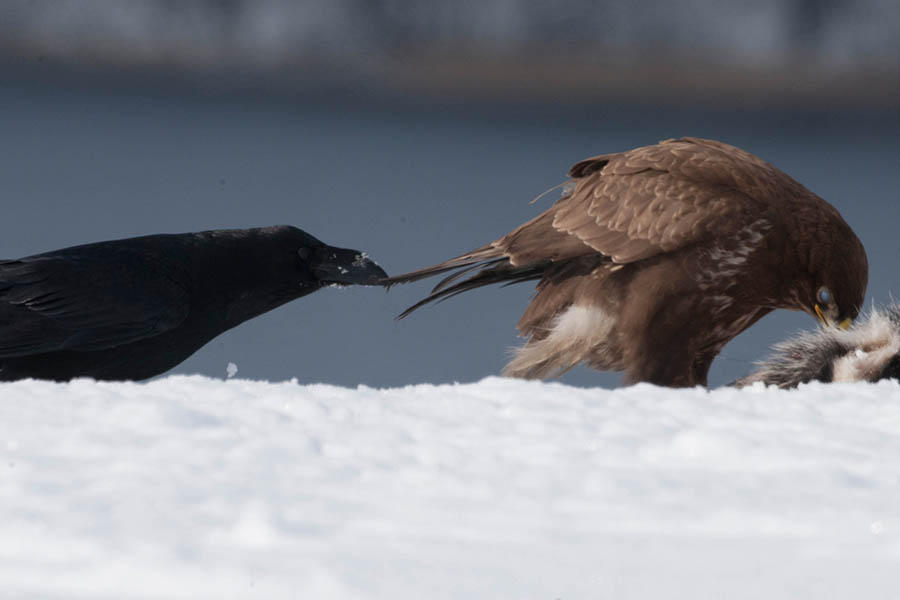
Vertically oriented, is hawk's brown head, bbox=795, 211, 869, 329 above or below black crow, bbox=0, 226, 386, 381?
below

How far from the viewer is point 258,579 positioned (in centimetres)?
79

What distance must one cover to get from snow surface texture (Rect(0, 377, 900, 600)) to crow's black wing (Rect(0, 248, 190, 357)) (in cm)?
153

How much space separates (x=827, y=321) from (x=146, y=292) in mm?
1794

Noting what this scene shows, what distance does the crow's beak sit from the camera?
3.10m

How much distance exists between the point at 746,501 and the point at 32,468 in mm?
659

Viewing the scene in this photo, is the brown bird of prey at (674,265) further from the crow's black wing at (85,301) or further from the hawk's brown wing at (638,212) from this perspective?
the crow's black wing at (85,301)

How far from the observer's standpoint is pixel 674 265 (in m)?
2.67

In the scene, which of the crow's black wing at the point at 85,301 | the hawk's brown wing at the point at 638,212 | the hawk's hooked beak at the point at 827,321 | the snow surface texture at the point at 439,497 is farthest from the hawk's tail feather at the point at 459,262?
the snow surface texture at the point at 439,497

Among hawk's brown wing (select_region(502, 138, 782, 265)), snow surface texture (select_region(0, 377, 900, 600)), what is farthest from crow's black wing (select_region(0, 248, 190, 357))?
snow surface texture (select_region(0, 377, 900, 600))

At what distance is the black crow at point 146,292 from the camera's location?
8.95 feet

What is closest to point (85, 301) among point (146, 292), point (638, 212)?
point (146, 292)

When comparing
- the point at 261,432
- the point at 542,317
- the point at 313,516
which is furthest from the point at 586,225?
the point at 313,516

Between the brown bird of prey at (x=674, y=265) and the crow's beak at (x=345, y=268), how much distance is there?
282 millimetres

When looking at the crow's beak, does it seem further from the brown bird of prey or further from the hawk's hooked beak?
the hawk's hooked beak
